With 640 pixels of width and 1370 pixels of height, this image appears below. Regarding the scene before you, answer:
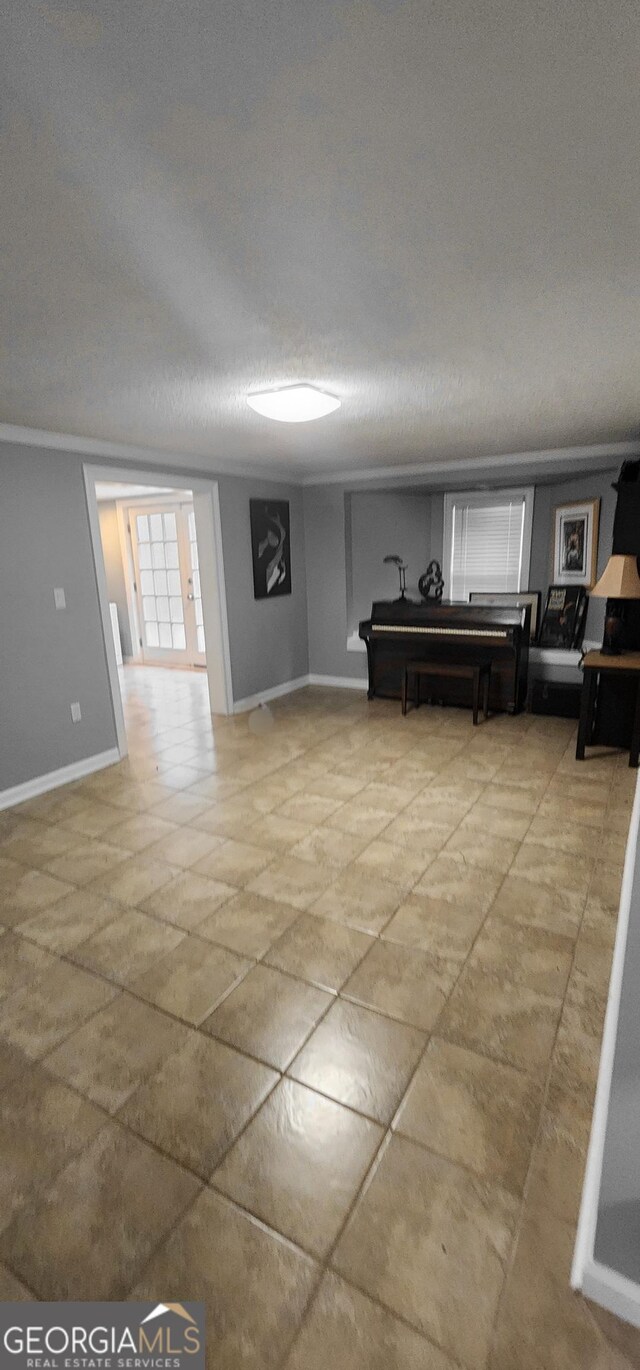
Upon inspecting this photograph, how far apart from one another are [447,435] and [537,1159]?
3682 millimetres

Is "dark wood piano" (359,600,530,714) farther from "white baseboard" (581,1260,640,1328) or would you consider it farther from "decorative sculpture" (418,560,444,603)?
"white baseboard" (581,1260,640,1328)

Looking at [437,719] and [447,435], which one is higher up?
[447,435]

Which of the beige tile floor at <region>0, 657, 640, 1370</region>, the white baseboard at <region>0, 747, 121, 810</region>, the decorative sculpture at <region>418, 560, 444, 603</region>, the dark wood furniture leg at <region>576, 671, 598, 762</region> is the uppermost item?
the decorative sculpture at <region>418, 560, 444, 603</region>

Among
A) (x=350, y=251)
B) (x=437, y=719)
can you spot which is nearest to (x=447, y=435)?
(x=437, y=719)

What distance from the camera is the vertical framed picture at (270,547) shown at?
5.05m

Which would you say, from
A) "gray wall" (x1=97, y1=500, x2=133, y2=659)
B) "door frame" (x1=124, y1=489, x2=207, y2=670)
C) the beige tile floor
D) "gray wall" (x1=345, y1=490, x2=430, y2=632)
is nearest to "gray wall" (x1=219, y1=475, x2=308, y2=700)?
"gray wall" (x1=345, y1=490, x2=430, y2=632)

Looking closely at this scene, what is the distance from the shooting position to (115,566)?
23.9ft

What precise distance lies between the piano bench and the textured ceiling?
2439mm

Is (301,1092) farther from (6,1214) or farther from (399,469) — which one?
(399,469)

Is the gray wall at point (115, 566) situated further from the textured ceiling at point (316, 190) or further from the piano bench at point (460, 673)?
the textured ceiling at point (316, 190)

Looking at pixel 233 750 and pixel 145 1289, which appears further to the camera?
pixel 233 750

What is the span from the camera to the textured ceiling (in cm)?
80

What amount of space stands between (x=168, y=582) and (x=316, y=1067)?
6126 mm

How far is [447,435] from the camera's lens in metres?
3.74
